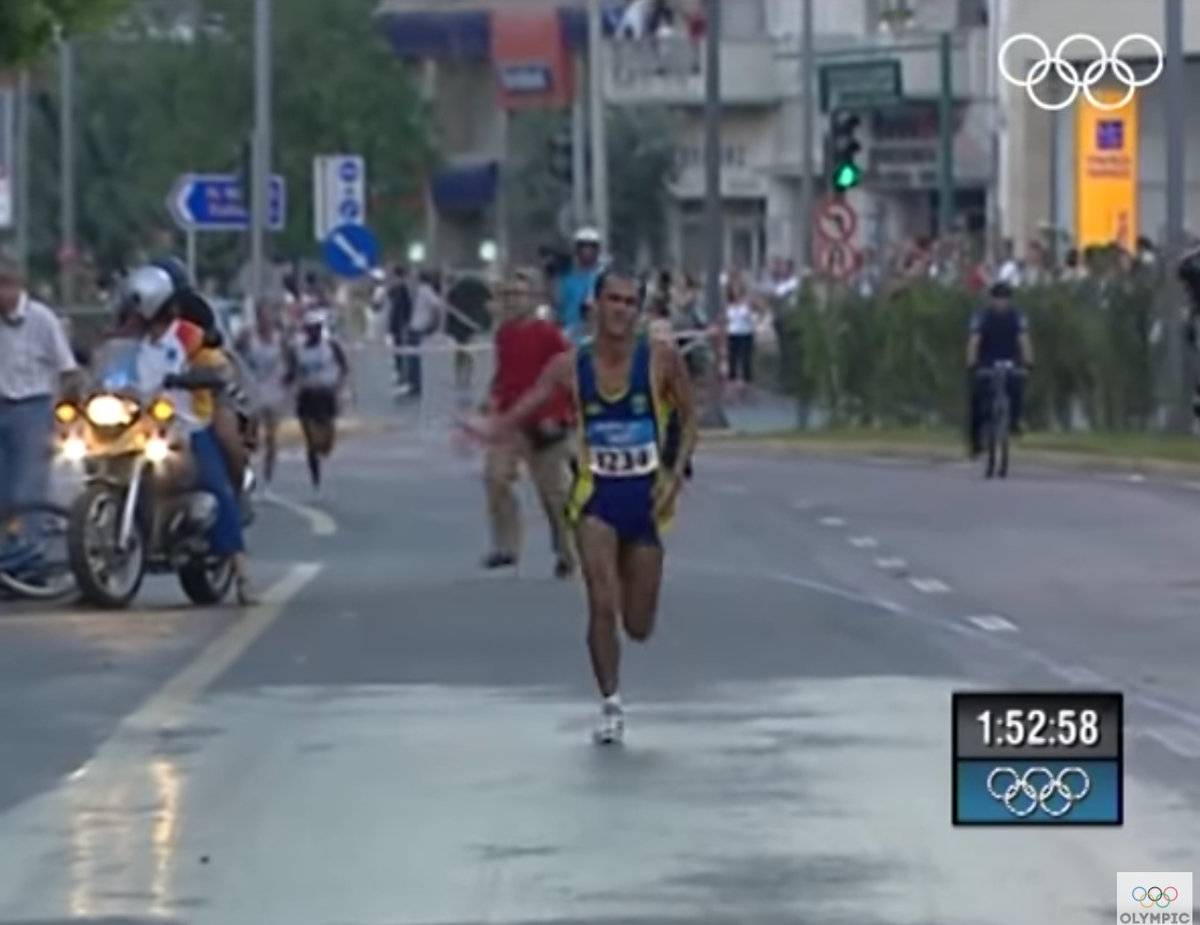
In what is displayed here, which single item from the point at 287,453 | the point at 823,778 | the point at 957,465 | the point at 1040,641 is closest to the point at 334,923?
the point at 823,778

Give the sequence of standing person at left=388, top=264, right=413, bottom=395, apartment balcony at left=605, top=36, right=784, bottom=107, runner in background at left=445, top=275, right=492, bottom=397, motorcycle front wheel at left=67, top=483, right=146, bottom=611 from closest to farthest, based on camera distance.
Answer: motorcycle front wheel at left=67, top=483, right=146, bottom=611, runner in background at left=445, top=275, right=492, bottom=397, standing person at left=388, top=264, right=413, bottom=395, apartment balcony at left=605, top=36, right=784, bottom=107

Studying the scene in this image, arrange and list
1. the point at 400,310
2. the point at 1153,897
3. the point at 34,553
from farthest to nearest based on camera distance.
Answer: the point at 400,310 → the point at 34,553 → the point at 1153,897

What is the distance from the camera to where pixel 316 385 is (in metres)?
35.5

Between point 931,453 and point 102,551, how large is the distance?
63.5 ft

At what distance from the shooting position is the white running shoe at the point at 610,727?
14977 millimetres

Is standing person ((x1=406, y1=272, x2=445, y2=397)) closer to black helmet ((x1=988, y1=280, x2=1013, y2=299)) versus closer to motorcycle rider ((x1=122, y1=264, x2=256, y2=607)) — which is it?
black helmet ((x1=988, y1=280, x2=1013, y2=299))

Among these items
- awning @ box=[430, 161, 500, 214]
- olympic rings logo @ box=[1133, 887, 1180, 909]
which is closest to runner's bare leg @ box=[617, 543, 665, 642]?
olympic rings logo @ box=[1133, 887, 1180, 909]

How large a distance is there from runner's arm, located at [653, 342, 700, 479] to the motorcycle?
663 centimetres

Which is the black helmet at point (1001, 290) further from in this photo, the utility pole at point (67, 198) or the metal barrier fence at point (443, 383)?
the utility pole at point (67, 198)

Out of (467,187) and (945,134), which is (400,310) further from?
(467,187)

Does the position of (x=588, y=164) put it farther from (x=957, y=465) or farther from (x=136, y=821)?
(x=136, y=821)

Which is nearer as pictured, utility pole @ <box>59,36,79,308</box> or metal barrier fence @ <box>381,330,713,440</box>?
metal barrier fence @ <box>381,330,713,440</box>

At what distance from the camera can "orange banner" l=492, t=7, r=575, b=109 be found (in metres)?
79.7

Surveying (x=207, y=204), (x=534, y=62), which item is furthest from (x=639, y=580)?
(x=534, y=62)
